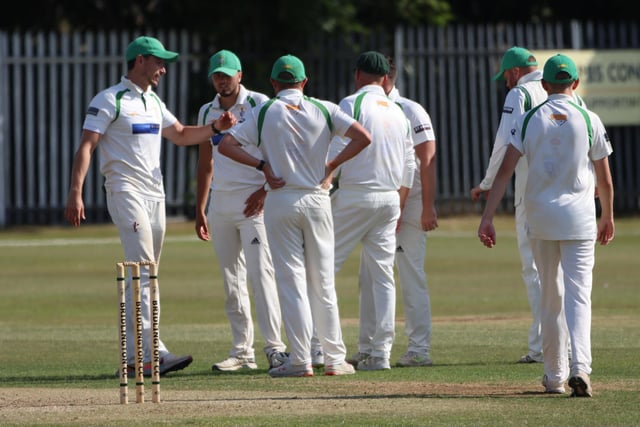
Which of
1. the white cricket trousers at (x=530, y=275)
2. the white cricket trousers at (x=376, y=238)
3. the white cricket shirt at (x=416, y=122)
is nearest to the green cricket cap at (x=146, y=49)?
the white cricket trousers at (x=376, y=238)

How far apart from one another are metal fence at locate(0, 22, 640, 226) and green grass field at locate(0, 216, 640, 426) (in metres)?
4.90

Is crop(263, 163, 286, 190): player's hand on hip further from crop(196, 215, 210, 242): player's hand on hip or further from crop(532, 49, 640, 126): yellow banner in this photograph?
crop(532, 49, 640, 126): yellow banner

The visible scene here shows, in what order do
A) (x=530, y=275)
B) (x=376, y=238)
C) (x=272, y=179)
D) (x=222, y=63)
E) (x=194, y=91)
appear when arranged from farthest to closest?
(x=194, y=91) < (x=530, y=275) < (x=222, y=63) < (x=376, y=238) < (x=272, y=179)

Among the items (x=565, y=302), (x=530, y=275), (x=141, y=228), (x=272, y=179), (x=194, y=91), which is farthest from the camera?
(x=194, y=91)

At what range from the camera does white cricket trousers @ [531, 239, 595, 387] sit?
8484 millimetres

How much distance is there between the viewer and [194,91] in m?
27.1

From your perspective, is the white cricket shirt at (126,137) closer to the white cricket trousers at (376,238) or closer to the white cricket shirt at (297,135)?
the white cricket shirt at (297,135)

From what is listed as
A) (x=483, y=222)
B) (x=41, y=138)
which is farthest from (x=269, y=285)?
(x=41, y=138)

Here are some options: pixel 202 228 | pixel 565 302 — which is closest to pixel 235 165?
pixel 202 228

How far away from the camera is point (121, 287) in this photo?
818 cm

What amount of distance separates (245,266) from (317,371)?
1051mm

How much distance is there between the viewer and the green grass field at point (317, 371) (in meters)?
7.96

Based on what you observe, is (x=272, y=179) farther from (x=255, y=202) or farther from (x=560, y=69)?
(x=560, y=69)

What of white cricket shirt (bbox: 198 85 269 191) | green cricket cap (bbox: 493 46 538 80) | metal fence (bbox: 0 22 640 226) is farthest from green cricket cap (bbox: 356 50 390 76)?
metal fence (bbox: 0 22 640 226)
